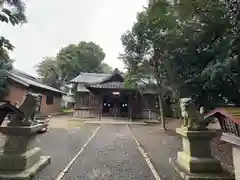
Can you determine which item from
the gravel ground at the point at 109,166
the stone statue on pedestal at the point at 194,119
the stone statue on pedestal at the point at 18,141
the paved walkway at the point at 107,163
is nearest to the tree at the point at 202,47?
the stone statue on pedestal at the point at 194,119

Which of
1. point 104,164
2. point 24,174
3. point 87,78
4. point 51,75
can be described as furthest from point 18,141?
point 51,75

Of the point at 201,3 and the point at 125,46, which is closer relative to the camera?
the point at 201,3

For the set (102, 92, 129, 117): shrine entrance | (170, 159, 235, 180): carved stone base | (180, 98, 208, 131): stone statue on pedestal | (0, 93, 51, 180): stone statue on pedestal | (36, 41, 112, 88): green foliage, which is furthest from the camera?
(36, 41, 112, 88): green foliage

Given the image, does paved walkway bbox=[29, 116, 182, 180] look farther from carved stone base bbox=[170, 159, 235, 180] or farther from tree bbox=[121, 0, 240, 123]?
tree bbox=[121, 0, 240, 123]

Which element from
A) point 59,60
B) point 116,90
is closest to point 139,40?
point 116,90

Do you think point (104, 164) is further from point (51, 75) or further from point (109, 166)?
point (51, 75)

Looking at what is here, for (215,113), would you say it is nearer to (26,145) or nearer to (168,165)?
(168,165)

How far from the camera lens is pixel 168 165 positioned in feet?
18.4

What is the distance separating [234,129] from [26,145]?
14.3 feet

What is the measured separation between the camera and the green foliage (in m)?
32.8

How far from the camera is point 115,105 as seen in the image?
2355 cm

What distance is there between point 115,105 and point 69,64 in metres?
13.5

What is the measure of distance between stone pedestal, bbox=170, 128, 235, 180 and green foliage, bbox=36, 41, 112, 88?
29.9 m

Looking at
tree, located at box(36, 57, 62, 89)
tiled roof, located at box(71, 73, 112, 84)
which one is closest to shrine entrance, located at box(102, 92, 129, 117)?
tiled roof, located at box(71, 73, 112, 84)
